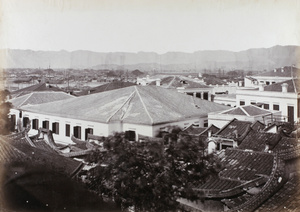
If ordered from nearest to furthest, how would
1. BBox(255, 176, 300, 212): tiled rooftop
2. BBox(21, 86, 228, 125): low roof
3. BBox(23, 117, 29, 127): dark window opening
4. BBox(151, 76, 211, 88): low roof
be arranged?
1. BBox(255, 176, 300, 212): tiled rooftop
2. BBox(21, 86, 228, 125): low roof
3. BBox(151, 76, 211, 88): low roof
4. BBox(23, 117, 29, 127): dark window opening

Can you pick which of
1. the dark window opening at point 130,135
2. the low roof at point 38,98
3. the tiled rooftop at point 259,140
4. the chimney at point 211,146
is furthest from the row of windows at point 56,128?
the tiled rooftop at point 259,140

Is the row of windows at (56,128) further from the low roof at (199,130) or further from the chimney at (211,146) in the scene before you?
the chimney at (211,146)

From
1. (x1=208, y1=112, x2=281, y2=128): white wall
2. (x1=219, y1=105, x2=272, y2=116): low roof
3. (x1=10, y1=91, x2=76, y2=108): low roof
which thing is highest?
(x1=10, y1=91, x2=76, y2=108): low roof

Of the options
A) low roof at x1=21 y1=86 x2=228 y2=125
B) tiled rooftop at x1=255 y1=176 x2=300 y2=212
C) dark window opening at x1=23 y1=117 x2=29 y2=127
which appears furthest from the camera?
dark window opening at x1=23 y1=117 x2=29 y2=127

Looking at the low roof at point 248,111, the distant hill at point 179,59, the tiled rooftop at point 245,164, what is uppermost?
the distant hill at point 179,59

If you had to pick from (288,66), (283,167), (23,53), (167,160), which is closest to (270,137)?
(283,167)

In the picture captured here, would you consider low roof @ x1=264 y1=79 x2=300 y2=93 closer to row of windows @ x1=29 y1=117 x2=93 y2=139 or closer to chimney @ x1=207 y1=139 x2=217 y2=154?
chimney @ x1=207 y1=139 x2=217 y2=154

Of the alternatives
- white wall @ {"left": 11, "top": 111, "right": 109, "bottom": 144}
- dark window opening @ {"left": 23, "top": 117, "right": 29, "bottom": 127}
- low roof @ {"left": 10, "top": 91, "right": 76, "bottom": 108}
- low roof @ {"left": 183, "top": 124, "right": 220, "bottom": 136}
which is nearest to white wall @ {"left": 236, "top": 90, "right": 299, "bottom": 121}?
low roof @ {"left": 183, "top": 124, "right": 220, "bottom": 136}
